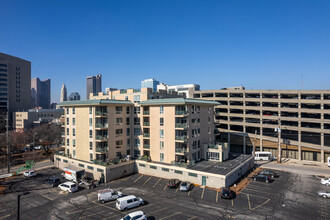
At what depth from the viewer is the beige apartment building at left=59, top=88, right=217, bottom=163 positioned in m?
44.3

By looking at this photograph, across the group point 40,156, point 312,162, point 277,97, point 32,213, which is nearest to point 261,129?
point 277,97

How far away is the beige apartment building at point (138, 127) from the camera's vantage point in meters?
44.3

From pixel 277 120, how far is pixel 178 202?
166 feet

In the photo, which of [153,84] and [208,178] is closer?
[208,178]

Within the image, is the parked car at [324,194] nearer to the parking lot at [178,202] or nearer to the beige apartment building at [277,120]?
the parking lot at [178,202]

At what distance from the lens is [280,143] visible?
6344cm

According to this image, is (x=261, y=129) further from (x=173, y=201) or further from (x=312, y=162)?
(x=173, y=201)

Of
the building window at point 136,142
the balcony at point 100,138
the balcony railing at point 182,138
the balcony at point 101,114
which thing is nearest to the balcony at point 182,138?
the balcony railing at point 182,138

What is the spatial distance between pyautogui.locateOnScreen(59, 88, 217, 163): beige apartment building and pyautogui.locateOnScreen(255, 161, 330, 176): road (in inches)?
772

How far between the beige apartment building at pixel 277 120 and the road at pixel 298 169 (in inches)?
317

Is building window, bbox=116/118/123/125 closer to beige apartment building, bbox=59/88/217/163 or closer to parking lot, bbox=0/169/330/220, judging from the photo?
beige apartment building, bbox=59/88/217/163

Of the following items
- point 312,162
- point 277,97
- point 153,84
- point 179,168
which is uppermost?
point 153,84

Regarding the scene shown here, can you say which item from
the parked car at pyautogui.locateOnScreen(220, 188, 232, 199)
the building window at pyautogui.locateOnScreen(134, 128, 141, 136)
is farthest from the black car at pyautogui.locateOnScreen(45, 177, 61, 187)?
the parked car at pyautogui.locateOnScreen(220, 188, 232, 199)

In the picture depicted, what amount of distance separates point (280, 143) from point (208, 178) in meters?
37.7
